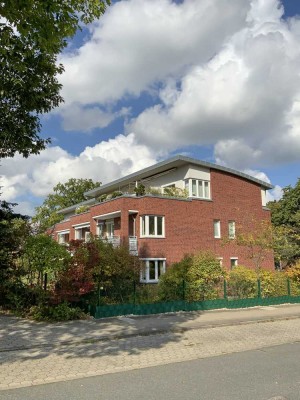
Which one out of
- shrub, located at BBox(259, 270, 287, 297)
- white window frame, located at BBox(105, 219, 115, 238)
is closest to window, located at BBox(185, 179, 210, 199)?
white window frame, located at BBox(105, 219, 115, 238)

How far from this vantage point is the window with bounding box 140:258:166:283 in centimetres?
2573

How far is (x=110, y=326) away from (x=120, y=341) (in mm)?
1587

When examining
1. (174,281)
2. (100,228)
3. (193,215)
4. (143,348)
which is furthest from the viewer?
(100,228)

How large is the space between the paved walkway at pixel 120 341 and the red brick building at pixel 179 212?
1132 centimetres

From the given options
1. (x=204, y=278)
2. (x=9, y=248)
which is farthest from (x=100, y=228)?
(x=9, y=248)

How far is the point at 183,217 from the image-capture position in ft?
92.2

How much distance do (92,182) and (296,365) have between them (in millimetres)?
54713

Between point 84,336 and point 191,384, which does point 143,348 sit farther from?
point 191,384

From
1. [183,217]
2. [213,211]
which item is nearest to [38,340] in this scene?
[183,217]

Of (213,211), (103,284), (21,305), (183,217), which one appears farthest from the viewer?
(213,211)

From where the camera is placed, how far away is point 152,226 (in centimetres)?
2686

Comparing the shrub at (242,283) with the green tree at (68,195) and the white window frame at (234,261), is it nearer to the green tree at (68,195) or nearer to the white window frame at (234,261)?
the white window frame at (234,261)

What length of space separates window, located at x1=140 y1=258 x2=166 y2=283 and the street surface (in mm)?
12067

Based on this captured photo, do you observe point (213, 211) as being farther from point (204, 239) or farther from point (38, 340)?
point (38, 340)
